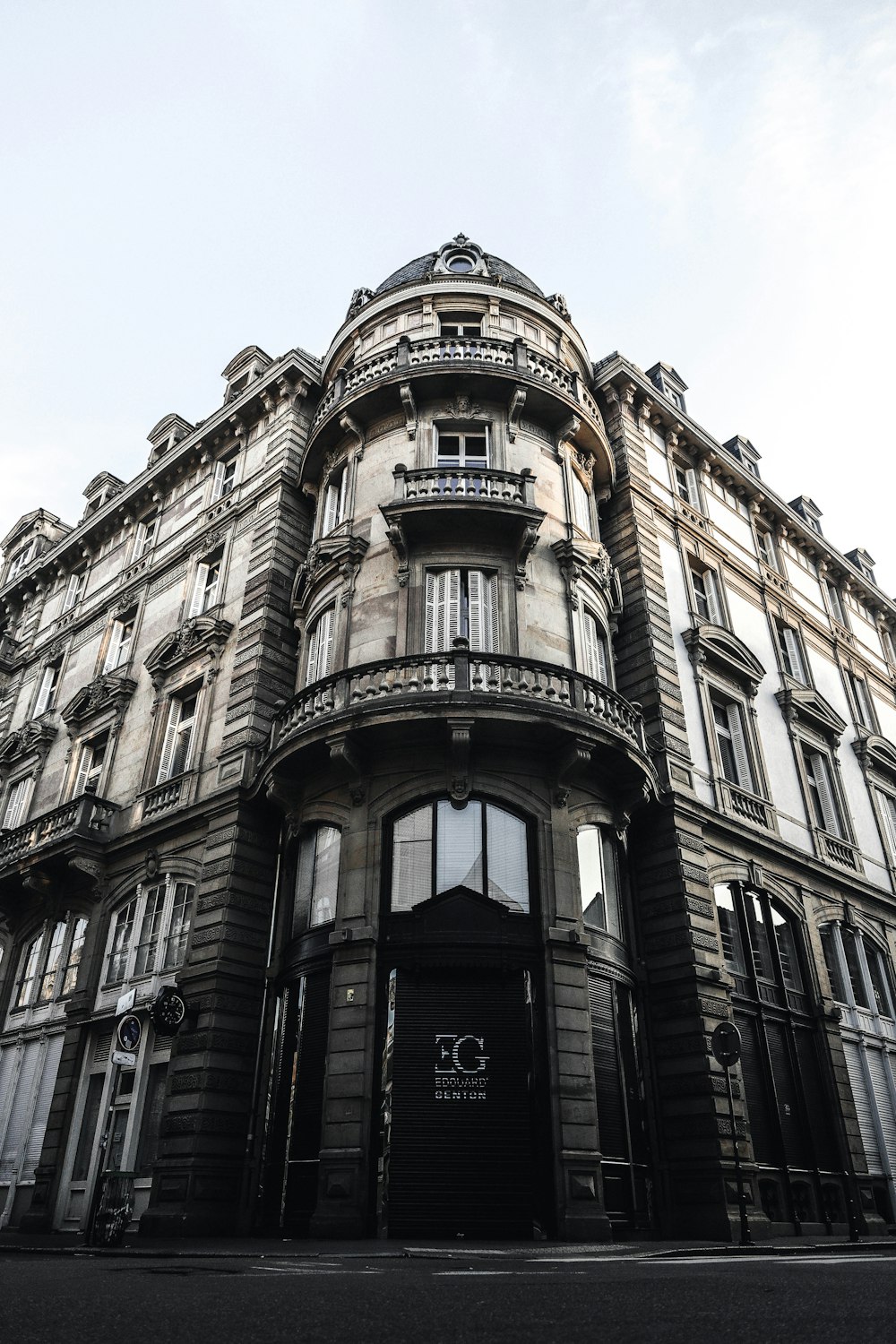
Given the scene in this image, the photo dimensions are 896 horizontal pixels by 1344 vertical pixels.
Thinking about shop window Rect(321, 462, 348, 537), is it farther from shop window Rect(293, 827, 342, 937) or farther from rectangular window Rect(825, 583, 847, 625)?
rectangular window Rect(825, 583, 847, 625)

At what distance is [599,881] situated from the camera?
1891 cm

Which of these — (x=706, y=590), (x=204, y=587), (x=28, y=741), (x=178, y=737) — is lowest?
(x=178, y=737)

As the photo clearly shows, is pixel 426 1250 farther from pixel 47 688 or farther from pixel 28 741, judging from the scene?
pixel 47 688

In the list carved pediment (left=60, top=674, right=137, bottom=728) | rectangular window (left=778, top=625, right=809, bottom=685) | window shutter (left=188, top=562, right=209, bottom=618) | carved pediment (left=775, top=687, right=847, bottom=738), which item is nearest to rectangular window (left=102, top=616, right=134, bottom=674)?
carved pediment (left=60, top=674, right=137, bottom=728)

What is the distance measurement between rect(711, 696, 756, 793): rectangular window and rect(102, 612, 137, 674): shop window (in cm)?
1856

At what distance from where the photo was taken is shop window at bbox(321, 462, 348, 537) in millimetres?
24844

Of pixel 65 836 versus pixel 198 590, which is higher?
pixel 198 590

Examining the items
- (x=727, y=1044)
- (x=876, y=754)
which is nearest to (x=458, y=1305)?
(x=727, y=1044)

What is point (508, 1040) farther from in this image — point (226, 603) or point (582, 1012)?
point (226, 603)

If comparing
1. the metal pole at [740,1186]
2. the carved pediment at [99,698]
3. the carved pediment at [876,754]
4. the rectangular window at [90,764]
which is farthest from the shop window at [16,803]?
the carved pediment at [876,754]

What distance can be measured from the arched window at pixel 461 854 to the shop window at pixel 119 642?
51.6 feet

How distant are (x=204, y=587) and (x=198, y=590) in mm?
208

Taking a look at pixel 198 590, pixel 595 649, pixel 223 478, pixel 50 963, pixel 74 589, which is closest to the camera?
pixel 595 649

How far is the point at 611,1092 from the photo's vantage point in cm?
1689
